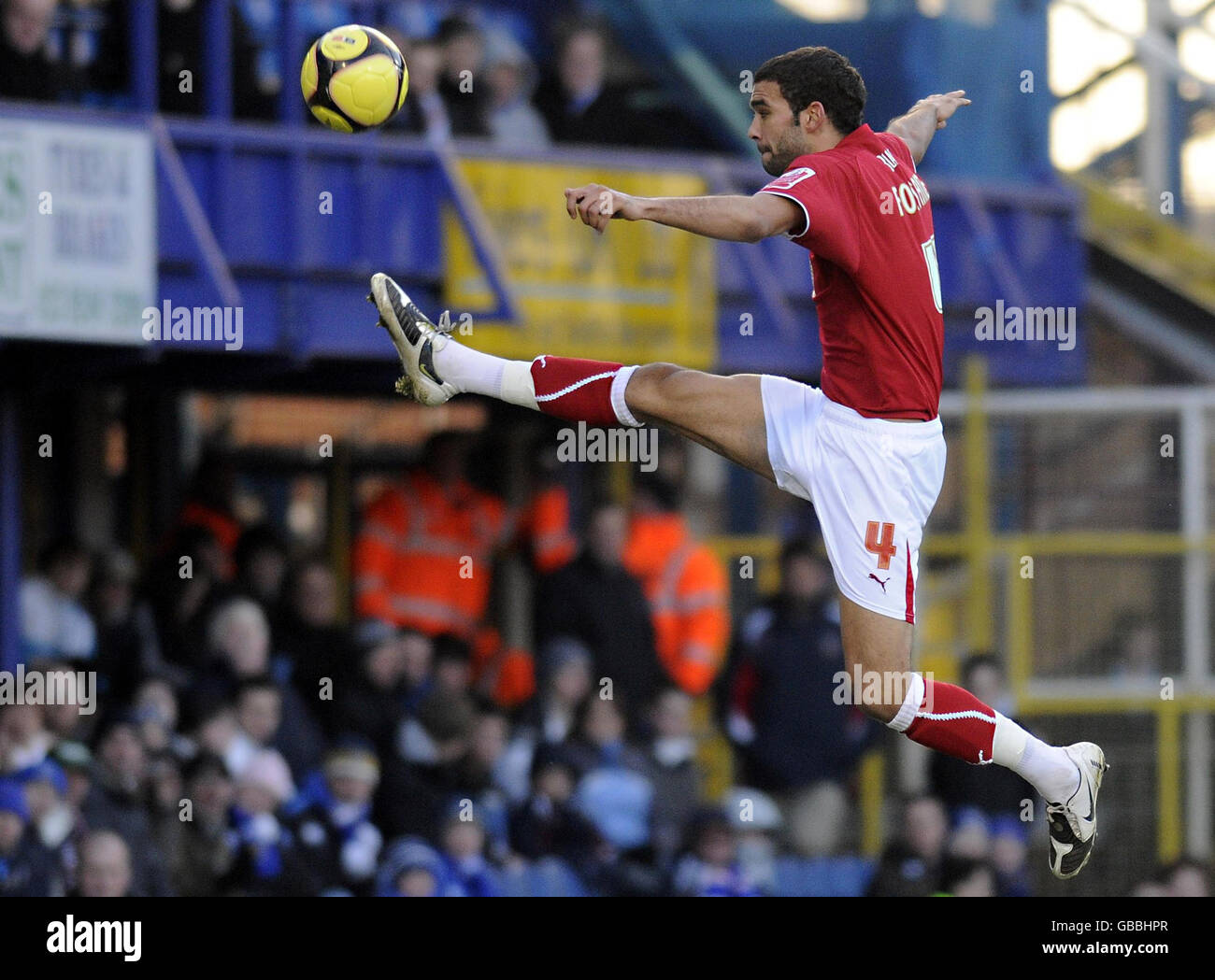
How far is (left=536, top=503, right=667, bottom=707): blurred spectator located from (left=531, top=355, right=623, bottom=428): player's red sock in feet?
12.9

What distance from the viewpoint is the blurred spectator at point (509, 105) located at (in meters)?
12.6

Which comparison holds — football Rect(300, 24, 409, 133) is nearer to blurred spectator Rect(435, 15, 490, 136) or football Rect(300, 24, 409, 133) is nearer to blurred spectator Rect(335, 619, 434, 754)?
blurred spectator Rect(335, 619, 434, 754)

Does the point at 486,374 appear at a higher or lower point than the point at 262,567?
higher

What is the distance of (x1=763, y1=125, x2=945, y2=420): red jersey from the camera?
7.30 m

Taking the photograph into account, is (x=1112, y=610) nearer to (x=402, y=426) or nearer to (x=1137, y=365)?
(x=1137, y=365)

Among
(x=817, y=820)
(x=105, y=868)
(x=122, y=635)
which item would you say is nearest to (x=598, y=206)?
(x=105, y=868)

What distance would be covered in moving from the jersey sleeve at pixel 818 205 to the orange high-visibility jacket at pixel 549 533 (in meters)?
5.18

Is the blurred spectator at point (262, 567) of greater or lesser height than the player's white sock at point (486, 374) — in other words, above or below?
below

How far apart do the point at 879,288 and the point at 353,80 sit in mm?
2132

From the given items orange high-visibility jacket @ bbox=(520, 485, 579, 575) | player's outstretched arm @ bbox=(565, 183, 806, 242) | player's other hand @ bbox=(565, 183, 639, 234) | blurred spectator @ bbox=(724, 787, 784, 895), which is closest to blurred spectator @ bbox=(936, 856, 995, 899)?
blurred spectator @ bbox=(724, 787, 784, 895)

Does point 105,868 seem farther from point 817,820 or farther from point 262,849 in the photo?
point 817,820

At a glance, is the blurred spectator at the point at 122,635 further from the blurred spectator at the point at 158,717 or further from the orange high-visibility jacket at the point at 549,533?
the orange high-visibility jacket at the point at 549,533

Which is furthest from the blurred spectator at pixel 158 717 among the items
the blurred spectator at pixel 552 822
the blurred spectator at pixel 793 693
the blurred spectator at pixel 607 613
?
the blurred spectator at pixel 793 693

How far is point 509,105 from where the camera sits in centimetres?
1271
